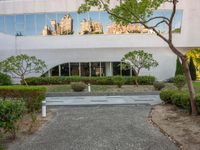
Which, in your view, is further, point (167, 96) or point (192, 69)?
point (192, 69)

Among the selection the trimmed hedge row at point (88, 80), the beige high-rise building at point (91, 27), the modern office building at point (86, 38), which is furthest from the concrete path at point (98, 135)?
the beige high-rise building at point (91, 27)

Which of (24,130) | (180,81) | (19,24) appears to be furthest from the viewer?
(19,24)

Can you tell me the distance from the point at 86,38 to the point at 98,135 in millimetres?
24183

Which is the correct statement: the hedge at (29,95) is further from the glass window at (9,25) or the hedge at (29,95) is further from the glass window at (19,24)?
the glass window at (9,25)

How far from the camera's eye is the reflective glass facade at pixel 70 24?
3272 cm

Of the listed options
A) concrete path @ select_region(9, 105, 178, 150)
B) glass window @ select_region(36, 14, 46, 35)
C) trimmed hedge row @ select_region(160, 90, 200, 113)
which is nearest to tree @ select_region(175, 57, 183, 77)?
glass window @ select_region(36, 14, 46, 35)

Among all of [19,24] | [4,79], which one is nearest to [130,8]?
[4,79]

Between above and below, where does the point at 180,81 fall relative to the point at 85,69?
below

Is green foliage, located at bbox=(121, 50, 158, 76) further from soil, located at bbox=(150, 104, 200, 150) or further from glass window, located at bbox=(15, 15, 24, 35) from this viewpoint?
glass window, located at bbox=(15, 15, 24, 35)

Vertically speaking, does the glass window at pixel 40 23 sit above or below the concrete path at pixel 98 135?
above

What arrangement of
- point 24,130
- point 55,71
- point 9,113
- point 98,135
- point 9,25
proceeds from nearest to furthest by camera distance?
1. point 9,113
2. point 98,135
3. point 24,130
4. point 55,71
5. point 9,25

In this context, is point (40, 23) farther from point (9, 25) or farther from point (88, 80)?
point (88, 80)

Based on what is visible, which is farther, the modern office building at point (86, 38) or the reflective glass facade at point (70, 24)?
the reflective glass facade at point (70, 24)

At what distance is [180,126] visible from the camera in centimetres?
1019
